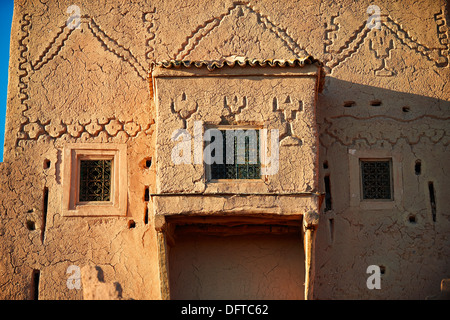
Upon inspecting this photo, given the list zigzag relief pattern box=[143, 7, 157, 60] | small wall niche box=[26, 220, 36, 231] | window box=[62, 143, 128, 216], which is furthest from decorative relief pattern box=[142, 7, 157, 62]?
small wall niche box=[26, 220, 36, 231]

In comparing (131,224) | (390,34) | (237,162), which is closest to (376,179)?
(237,162)

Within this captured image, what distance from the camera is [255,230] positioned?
1112 cm

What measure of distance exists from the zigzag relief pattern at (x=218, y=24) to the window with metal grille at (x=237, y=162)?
6.46 feet

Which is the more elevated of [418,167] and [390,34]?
[390,34]

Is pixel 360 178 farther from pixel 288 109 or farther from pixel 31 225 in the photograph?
pixel 31 225

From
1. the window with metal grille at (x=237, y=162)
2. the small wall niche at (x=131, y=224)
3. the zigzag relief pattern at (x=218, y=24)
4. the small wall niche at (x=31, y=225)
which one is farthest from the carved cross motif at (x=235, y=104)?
the small wall niche at (x=31, y=225)

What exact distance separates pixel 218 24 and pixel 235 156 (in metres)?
2.46

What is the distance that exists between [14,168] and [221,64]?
3.14 m

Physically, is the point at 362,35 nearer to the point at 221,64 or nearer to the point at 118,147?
the point at 221,64

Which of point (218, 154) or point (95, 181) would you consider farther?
point (95, 181)

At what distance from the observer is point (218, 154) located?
10.6 meters

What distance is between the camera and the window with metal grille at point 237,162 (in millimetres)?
10602

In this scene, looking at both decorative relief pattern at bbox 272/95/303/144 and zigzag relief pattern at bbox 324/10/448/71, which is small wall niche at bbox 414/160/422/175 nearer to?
zigzag relief pattern at bbox 324/10/448/71

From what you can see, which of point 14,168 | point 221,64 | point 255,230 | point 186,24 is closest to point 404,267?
point 255,230
